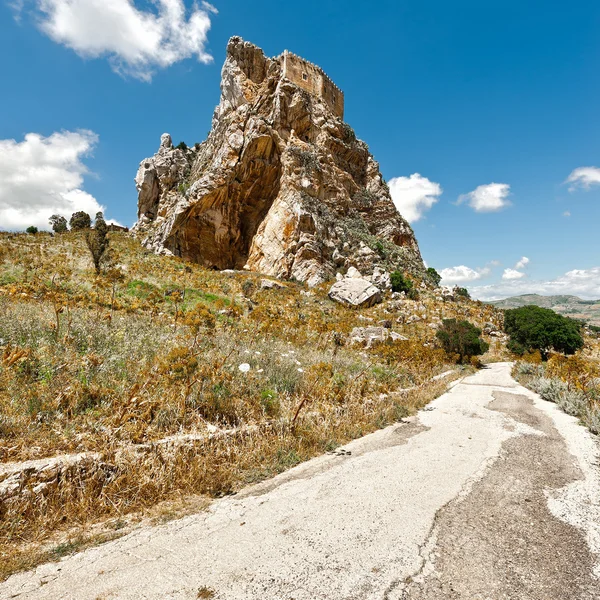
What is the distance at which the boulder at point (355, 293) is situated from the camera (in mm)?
24094

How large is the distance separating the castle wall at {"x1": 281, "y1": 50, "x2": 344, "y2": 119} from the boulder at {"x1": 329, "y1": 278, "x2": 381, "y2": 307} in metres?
28.0

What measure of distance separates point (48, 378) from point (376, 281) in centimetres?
2758

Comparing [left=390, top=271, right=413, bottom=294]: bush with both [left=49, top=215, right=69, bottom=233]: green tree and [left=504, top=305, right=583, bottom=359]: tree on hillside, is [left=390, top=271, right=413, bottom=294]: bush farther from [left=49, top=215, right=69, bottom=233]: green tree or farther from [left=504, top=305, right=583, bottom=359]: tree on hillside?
[left=49, top=215, right=69, bottom=233]: green tree

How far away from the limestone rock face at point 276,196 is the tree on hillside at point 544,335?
1392 cm

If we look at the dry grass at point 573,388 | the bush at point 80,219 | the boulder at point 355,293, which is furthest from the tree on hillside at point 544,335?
the bush at point 80,219

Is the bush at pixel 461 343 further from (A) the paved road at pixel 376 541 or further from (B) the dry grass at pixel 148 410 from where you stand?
(A) the paved road at pixel 376 541

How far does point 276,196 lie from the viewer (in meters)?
35.1

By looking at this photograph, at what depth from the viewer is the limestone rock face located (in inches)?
1281

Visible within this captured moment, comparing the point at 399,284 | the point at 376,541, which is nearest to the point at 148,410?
the point at 376,541

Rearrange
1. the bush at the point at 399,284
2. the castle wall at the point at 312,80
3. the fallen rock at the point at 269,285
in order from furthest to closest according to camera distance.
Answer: the castle wall at the point at 312,80 < the bush at the point at 399,284 < the fallen rock at the point at 269,285

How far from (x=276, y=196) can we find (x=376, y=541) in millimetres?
35359

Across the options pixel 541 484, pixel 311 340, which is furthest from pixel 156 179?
pixel 541 484

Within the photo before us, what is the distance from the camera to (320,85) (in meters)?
41.1

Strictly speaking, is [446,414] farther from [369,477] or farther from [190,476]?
[190,476]
